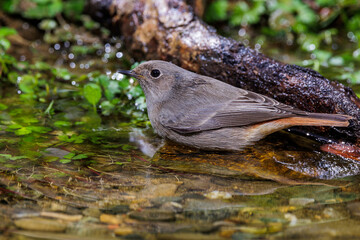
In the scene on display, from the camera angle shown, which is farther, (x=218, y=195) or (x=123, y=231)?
(x=218, y=195)

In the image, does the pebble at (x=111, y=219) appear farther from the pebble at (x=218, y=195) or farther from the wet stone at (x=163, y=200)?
the pebble at (x=218, y=195)

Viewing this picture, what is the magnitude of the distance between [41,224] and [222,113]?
7.68ft

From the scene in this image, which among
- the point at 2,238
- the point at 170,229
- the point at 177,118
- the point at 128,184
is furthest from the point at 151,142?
the point at 2,238

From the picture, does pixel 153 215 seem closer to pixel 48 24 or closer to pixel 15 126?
pixel 15 126

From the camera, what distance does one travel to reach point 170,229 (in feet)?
9.39

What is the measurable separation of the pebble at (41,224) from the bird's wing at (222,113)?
196cm

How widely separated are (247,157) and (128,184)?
1454 mm

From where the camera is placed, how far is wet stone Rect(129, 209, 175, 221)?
9.92 feet

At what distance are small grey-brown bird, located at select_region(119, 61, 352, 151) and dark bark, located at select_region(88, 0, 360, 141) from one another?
48 centimetres

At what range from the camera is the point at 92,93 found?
5.38 metres

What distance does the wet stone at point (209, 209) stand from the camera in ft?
10.0

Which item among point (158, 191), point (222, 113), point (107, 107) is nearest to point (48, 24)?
point (107, 107)

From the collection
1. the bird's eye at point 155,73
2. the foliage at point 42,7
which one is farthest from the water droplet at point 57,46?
the bird's eye at point 155,73

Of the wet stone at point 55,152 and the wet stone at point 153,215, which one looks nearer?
the wet stone at point 153,215
